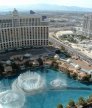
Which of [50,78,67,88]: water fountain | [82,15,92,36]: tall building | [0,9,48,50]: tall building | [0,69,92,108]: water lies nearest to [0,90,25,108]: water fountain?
[0,69,92,108]: water

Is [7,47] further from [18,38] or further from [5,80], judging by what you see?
[5,80]

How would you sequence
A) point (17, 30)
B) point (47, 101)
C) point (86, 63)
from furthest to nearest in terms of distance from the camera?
1. point (17, 30)
2. point (86, 63)
3. point (47, 101)

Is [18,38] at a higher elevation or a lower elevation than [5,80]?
higher

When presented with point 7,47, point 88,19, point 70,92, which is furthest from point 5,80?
point 88,19

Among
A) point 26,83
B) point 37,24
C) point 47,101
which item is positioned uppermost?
point 37,24

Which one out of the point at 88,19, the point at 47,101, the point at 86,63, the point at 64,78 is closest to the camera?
the point at 47,101

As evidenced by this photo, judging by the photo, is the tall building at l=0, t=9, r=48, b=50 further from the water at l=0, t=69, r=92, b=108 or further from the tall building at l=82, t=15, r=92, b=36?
the tall building at l=82, t=15, r=92, b=36

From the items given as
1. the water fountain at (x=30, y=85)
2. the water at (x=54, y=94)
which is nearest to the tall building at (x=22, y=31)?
the water at (x=54, y=94)
